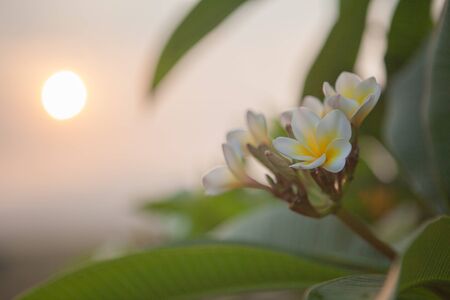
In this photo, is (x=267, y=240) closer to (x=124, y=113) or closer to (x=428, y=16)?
(x=428, y=16)

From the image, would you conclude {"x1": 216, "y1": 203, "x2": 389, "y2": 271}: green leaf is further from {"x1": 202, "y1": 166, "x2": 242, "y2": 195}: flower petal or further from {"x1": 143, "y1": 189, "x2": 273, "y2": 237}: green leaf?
{"x1": 143, "y1": 189, "x2": 273, "y2": 237}: green leaf

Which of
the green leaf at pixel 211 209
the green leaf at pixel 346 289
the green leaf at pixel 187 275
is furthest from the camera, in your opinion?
the green leaf at pixel 211 209

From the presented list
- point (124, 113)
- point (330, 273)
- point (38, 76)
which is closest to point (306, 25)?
point (124, 113)

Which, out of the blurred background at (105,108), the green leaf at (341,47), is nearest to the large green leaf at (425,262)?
the green leaf at (341,47)

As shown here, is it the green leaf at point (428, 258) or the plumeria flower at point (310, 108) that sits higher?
the plumeria flower at point (310, 108)

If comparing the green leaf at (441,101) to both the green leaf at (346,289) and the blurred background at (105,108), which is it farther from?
the blurred background at (105,108)

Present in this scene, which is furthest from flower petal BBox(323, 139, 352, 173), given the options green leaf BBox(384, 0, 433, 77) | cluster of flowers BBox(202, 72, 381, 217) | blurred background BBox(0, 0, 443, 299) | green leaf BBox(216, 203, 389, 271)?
blurred background BBox(0, 0, 443, 299)

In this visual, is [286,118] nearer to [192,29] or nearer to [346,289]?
[346,289]
